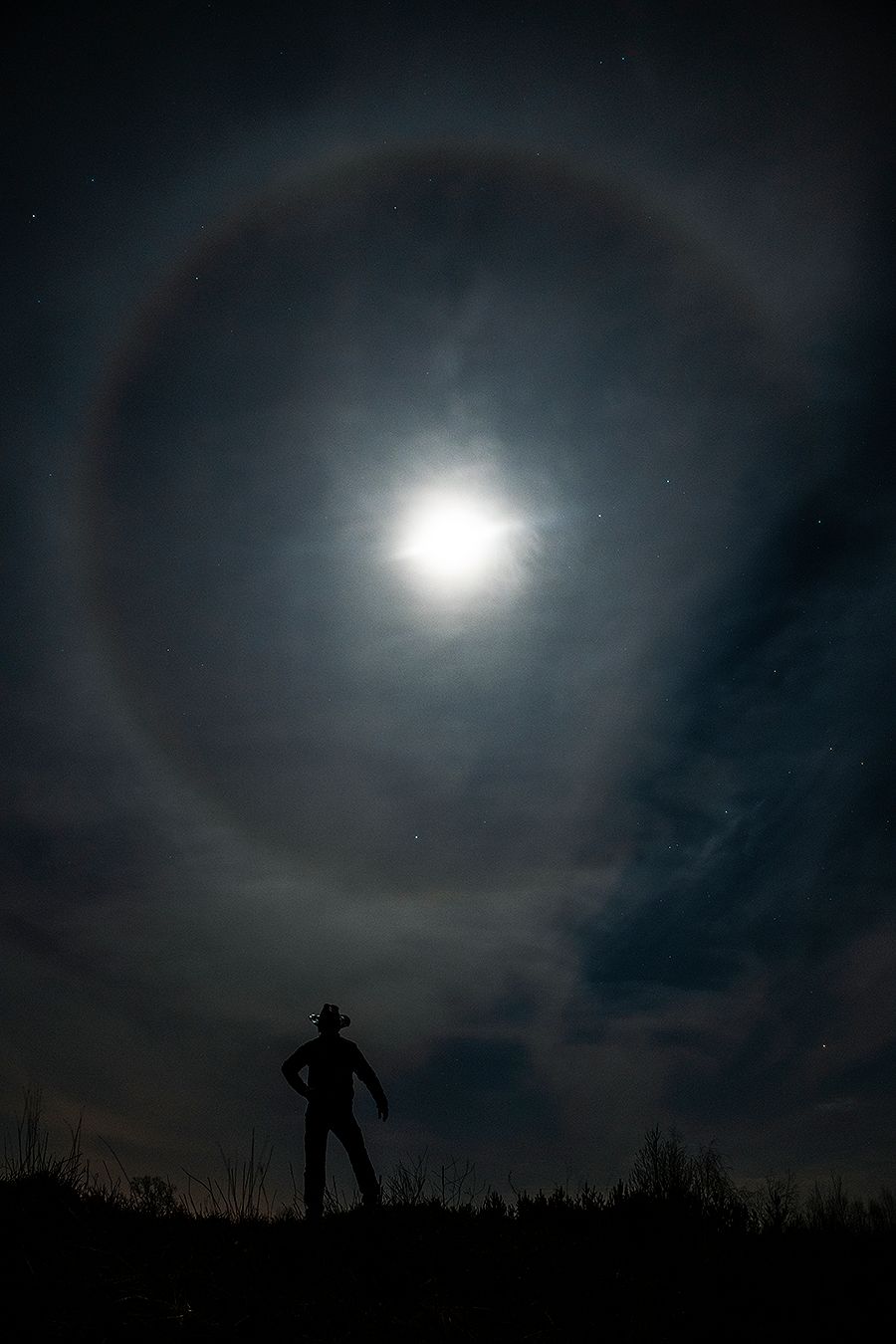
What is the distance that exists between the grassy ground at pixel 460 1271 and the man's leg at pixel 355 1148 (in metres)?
1.87

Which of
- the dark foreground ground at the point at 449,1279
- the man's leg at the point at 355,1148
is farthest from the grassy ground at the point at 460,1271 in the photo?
the man's leg at the point at 355,1148

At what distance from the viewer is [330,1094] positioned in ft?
34.8

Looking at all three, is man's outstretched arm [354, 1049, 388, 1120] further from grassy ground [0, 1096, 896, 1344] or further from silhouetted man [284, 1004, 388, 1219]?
grassy ground [0, 1096, 896, 1344]

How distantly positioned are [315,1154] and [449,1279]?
4.58 m

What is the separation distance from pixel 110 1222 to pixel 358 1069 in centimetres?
367

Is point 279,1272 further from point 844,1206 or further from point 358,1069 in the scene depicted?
point 844,1206

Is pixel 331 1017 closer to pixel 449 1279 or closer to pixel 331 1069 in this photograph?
pixel 331 1069

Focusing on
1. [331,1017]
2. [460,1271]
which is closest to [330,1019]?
[331,1017]

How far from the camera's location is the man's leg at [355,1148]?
10180 millimetres

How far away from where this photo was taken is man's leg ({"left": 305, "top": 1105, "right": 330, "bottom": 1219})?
994cm

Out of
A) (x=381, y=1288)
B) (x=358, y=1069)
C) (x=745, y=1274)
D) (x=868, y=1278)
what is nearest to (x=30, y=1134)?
(x=358, y=1069)

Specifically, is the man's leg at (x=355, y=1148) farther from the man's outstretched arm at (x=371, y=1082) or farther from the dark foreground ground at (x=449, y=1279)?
the dark foreground ground at (x=449, y=1279)

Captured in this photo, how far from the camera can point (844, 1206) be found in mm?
9281

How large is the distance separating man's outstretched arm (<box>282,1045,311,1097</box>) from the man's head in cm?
36
